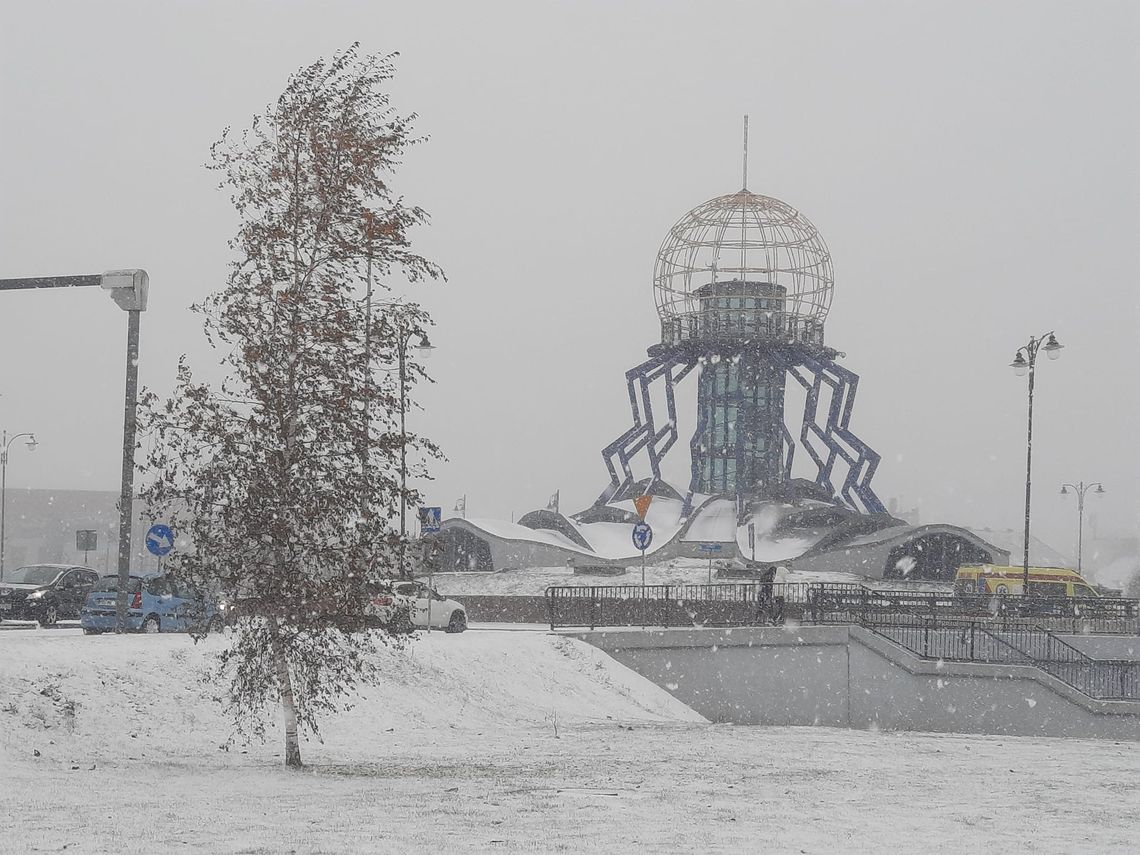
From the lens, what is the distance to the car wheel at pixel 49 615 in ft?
96.3

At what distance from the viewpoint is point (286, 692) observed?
14289mm

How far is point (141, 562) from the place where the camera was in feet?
344

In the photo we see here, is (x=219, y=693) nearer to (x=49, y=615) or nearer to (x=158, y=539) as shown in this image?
(x=158, y=539)

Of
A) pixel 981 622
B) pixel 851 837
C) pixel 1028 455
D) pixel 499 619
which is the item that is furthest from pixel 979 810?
pixel 1028 455

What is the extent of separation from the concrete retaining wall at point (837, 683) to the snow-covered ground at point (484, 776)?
2789mm

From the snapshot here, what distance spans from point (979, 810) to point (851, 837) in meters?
2.52

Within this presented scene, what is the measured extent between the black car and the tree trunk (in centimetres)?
1673

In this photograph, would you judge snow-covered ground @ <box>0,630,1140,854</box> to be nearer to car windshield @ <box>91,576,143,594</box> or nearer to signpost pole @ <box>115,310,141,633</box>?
signpost pole @ <box>115,310,141,633</box>

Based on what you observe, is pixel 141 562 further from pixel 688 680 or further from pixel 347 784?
pixel 347 784

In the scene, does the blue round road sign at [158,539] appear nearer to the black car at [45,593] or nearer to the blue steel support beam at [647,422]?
the black car at [45,593]

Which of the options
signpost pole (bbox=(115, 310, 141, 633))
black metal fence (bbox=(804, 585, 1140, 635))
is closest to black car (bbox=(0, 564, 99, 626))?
signpost pole (bbox=(115, 310, 141, 633))

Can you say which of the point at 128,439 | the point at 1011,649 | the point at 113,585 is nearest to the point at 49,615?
the point at 113,585

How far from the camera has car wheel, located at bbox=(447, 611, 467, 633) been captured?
30.1 metres

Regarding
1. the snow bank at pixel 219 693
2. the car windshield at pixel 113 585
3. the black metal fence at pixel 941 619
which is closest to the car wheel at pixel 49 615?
the car windshield at pixel 113 585
